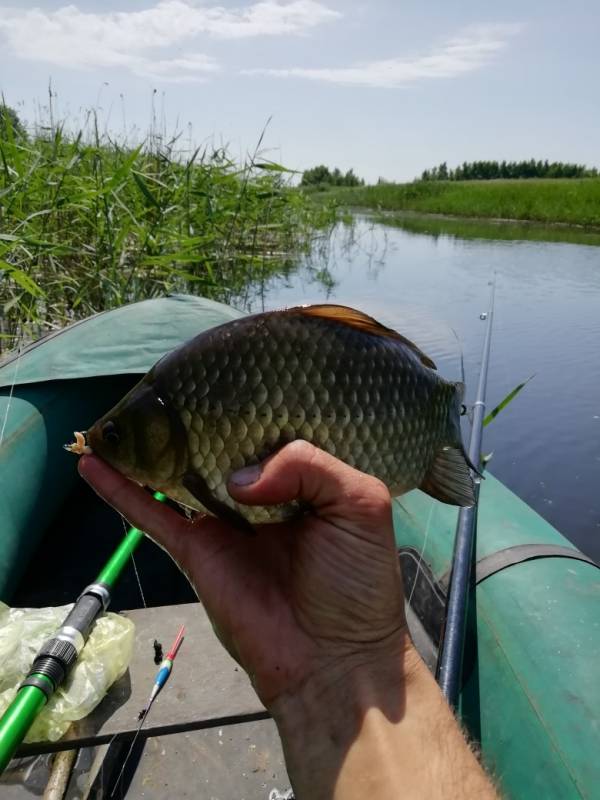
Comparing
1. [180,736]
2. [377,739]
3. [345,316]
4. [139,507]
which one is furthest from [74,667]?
[345,316]

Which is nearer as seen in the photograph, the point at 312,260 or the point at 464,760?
the point at 464,760

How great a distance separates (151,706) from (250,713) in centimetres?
32

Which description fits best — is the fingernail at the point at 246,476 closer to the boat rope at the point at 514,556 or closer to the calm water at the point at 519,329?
the boat rope at the point at 514,556

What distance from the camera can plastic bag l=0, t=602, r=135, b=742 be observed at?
1810 mm

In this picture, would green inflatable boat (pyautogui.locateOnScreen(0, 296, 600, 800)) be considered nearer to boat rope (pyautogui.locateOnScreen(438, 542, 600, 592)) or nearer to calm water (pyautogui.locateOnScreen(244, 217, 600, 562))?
boat rope (pyautogui.locateOnScreen(438, 542, 600, 592))

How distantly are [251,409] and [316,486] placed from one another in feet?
0.62

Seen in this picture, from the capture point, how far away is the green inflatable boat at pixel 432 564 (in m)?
1.72

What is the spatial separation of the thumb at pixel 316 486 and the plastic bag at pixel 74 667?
3.91 ft

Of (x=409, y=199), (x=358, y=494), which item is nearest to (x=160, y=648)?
(x=358, y=494)

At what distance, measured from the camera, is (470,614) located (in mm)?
2201

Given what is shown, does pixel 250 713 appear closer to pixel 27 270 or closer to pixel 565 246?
pixel 27 270

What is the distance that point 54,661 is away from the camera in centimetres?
176


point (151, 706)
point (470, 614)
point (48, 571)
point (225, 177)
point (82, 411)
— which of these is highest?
point (225, 177)

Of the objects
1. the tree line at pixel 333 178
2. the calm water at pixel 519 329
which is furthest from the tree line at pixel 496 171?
the calm water at pixel 519 329
